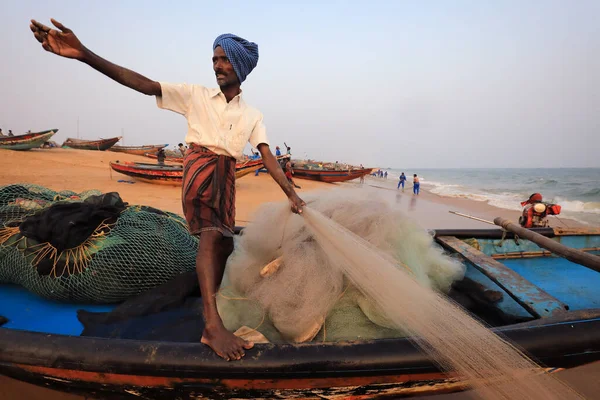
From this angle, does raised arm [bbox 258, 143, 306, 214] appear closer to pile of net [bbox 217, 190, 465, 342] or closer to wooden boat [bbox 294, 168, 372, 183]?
pile of net [bbox 217, 190, 465, 342]

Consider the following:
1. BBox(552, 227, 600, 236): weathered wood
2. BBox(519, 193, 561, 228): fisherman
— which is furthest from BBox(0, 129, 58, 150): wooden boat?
BBox(552, 227, 600, 236): weathered wood

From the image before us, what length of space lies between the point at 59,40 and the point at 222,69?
2.68ft

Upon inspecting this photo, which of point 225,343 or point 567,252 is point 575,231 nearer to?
point 567,252

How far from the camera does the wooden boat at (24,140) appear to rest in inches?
846

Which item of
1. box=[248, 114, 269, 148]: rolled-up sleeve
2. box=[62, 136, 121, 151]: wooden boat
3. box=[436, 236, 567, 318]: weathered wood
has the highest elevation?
box=[62, 136, 121, 151]: wooden boat

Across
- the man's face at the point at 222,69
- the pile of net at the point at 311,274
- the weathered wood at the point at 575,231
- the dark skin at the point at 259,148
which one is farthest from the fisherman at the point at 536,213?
the man's face at the point at 222,69

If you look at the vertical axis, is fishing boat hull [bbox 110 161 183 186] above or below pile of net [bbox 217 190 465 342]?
above

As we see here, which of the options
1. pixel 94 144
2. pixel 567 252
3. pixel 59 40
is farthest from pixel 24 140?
pixel 567 252

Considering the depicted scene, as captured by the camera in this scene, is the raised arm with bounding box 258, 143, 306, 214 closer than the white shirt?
No

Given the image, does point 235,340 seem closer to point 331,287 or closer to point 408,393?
point 331,287

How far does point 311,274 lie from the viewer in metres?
2.01

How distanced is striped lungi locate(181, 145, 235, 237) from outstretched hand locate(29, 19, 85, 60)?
753 mm

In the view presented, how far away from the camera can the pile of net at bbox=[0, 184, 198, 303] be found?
98.3 inches

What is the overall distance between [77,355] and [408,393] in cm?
177
